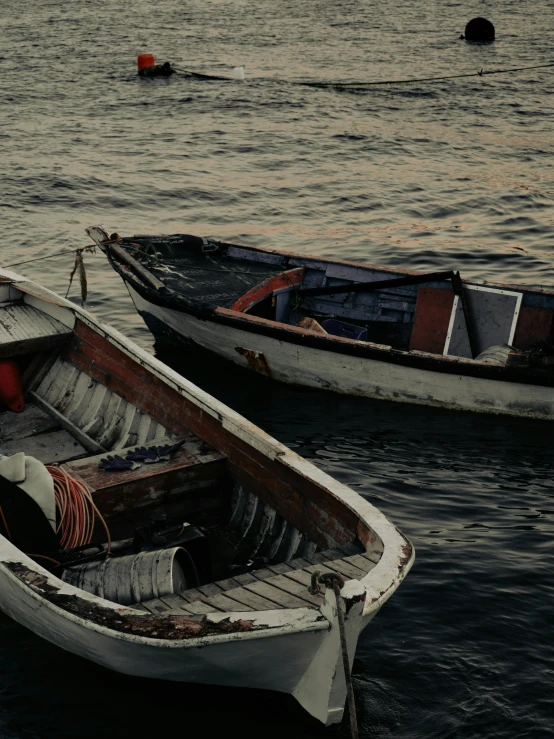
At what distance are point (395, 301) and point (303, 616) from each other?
9235 mm

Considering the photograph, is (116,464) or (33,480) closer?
(33,480)

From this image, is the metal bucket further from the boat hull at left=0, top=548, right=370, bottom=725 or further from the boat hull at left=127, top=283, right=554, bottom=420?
the boat hull at left=127, top=283, right=554, bottom=420

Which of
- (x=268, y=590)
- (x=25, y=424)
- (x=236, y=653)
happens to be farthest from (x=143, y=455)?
(x=236, y=653)

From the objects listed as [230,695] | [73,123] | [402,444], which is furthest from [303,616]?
[73,123]

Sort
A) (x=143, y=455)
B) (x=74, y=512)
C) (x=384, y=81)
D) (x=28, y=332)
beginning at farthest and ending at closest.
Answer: (x=384, y=81) → (x=28, y=332) → (x=143, y=455) → (x=74, y=512)

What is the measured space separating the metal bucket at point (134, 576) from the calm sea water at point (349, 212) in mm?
801

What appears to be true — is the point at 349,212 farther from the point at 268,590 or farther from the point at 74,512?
the point at 268,590

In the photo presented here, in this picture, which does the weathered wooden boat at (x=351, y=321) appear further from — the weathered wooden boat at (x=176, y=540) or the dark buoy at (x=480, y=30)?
the dark buoy at (x=480, y=30)

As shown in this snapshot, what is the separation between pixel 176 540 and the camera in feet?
25.4

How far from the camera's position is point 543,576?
30.8 feet

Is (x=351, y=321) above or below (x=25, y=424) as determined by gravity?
above

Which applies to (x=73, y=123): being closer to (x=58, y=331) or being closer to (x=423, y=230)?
(x=423, y=230)

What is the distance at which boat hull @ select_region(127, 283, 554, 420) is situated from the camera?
1269cm

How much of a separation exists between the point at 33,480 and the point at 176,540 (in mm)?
1389
